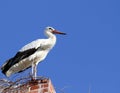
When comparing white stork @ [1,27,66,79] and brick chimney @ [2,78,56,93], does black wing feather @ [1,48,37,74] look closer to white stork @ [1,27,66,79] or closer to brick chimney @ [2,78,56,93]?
white stork @ [1,27,66,79]

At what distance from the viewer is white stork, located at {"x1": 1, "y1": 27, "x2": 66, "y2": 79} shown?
11391 millimetres

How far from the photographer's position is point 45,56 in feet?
39.7

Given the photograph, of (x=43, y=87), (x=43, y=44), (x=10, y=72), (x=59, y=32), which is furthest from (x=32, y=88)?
(x=59, y=32)

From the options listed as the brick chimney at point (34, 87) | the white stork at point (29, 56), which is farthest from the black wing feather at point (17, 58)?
the brick chimney at point (34, 87)

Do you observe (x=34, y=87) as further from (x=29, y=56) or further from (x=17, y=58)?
(x=29, y=56)

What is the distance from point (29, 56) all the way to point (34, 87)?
3192 mm

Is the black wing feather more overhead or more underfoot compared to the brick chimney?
more overhead

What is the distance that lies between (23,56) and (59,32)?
1478 mm

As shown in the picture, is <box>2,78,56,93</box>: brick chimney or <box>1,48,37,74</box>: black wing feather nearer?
<box>2,78,56,93</box>: brick chimney

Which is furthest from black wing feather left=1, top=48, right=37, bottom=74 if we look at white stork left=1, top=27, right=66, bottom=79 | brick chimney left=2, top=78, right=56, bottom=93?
brick chimney left=2, top=78, right=56, bottom=93

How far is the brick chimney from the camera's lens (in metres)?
8.51

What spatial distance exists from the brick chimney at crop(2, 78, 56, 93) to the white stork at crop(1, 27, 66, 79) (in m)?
2.24

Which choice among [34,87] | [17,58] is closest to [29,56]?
[17,58]

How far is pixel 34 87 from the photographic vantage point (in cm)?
864
